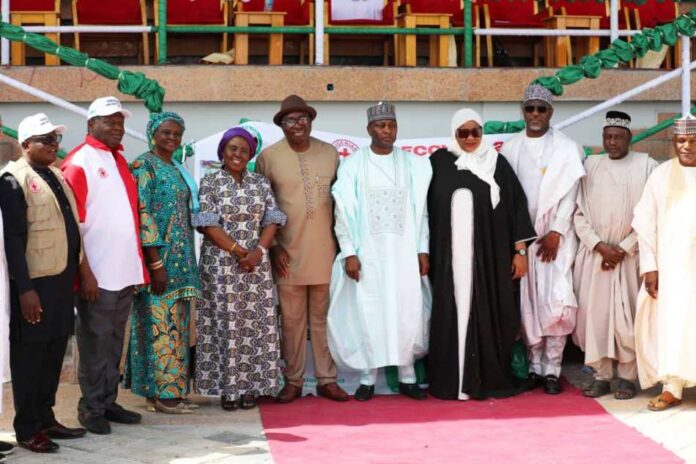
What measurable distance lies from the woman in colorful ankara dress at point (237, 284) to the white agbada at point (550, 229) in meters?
1.62

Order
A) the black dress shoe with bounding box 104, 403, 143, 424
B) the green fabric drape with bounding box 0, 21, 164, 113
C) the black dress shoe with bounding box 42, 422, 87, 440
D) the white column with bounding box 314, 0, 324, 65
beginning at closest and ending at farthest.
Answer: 1. the black dress shoe with bounding box 42, 422, 87, 440
2. the black dress shoe with bounding box 104, 403, 143, 424
3. the green fabric drape with bounding box 0, 21, 164, 113
4. the white column with bounding box 314, 0, 324, 65

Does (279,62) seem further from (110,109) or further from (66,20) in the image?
(110,109)

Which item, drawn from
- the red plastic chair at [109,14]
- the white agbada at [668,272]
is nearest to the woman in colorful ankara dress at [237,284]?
the white agbada at [668,272]

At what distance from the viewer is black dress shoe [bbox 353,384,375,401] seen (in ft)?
25.8

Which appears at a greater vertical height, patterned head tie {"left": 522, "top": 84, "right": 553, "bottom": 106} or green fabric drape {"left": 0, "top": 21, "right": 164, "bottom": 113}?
green fabric drape {"left": 0, "top": 21, "right": 164, "bottom": 113}

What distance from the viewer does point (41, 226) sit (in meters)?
6.39

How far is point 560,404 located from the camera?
766cm

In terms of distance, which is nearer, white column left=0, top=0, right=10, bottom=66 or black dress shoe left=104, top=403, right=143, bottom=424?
black dress shoe left=104, top=403, right=143, bottom=424

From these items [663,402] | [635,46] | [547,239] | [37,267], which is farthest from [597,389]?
[37,267]

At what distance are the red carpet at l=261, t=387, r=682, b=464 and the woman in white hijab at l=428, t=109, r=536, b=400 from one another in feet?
0.66

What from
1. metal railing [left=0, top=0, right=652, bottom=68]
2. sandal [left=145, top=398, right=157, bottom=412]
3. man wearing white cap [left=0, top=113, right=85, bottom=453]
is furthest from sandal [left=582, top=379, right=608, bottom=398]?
man wearing white cap [left=0, top=113, right=85, bottom=453]

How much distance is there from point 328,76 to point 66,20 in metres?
2.94

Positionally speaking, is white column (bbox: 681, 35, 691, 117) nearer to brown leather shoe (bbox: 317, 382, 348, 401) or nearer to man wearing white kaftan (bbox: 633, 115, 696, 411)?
man wearing white kaftan (bbox: 633, 115, 696, 411)

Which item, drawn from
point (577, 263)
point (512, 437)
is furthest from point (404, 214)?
point (512, 437)
